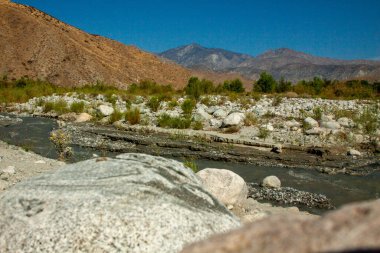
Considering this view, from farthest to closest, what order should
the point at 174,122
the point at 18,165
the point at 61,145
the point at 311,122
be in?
the point at 174,122 < the point at 311,122 < the point at 61,145 < the point at 18,165

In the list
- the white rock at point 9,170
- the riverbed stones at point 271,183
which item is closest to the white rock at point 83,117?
the white rock at point 9,170

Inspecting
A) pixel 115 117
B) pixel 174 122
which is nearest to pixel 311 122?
pixel 174 122

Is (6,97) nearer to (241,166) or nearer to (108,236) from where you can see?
(241,166)

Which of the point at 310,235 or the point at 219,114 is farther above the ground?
the point at 310,235

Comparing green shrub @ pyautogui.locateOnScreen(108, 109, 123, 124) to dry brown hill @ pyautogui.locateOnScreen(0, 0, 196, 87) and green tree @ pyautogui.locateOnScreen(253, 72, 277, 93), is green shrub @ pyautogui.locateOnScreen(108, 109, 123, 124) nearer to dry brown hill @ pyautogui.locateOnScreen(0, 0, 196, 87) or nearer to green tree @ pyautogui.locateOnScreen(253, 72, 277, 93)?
green tree @ pyautogui.locateOnScreen(253, 72, 277, 93)

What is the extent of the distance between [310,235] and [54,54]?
6201 centimetres

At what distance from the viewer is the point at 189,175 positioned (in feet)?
13.5

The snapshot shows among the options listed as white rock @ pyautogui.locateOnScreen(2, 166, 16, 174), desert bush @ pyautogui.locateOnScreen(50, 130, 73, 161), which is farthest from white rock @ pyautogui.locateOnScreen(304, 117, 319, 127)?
white rock @ pyautogui.locateOnScreen(2, 166, 16, 174)

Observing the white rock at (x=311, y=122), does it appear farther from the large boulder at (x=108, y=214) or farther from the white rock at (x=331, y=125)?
the large boulder at (x=108, y=214)

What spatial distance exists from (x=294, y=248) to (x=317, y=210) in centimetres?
631

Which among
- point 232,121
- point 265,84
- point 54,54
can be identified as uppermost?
point 54,54

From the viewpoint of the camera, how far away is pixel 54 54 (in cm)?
5916

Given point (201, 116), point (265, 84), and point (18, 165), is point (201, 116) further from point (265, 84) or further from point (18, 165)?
point (265, 84)

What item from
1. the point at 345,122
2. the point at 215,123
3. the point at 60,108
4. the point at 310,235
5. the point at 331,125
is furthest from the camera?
the point at 60,108
